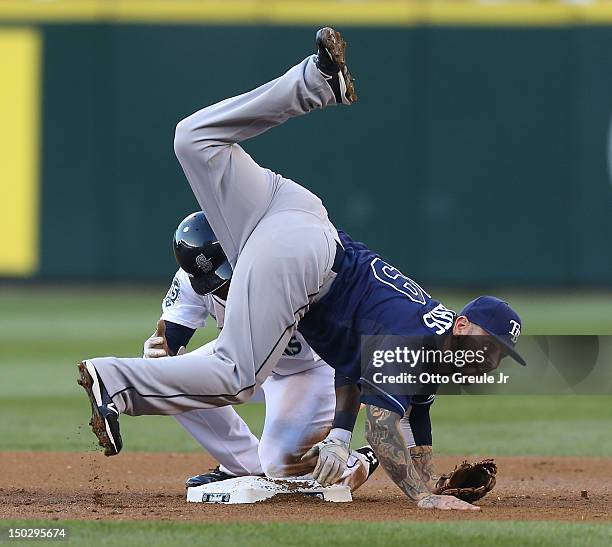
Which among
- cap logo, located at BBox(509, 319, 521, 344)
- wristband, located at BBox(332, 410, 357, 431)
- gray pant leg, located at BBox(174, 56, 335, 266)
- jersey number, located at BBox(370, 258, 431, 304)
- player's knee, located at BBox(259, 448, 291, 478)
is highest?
gray pant leg, located at BBox(174, 56, 335, 266)

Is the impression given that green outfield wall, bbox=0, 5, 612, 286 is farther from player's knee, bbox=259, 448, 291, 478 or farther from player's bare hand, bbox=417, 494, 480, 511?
player's bare hand, bbox=417, 494, 480, 511

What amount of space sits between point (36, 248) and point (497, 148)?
18.3ft

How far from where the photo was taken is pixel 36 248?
617 inches

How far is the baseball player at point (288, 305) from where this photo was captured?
4.55m

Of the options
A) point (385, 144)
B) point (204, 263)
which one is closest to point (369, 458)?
point (204, 263)

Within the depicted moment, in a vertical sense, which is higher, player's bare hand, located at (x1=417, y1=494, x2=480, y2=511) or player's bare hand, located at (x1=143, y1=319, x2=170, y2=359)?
player's bare hand, located at (x1=143, y1=319, x2=170, y2=359)

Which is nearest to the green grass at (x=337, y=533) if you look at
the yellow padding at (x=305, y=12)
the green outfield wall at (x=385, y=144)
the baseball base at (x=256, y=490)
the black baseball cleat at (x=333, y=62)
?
the baseball base at (x=256, y=490)

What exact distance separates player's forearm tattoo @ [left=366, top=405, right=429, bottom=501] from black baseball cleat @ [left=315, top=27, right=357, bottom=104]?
3.65 feet

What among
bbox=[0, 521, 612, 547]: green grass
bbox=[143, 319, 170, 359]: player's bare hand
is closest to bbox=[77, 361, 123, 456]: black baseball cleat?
bbox=[0, 521, 612, 547]: green grass

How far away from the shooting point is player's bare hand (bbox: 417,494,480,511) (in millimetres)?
4703

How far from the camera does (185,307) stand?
5363 mm

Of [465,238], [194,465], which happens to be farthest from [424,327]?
[465,238]

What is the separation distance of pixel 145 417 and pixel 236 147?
413 centimetres

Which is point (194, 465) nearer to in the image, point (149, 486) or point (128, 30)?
point (149, 486)
